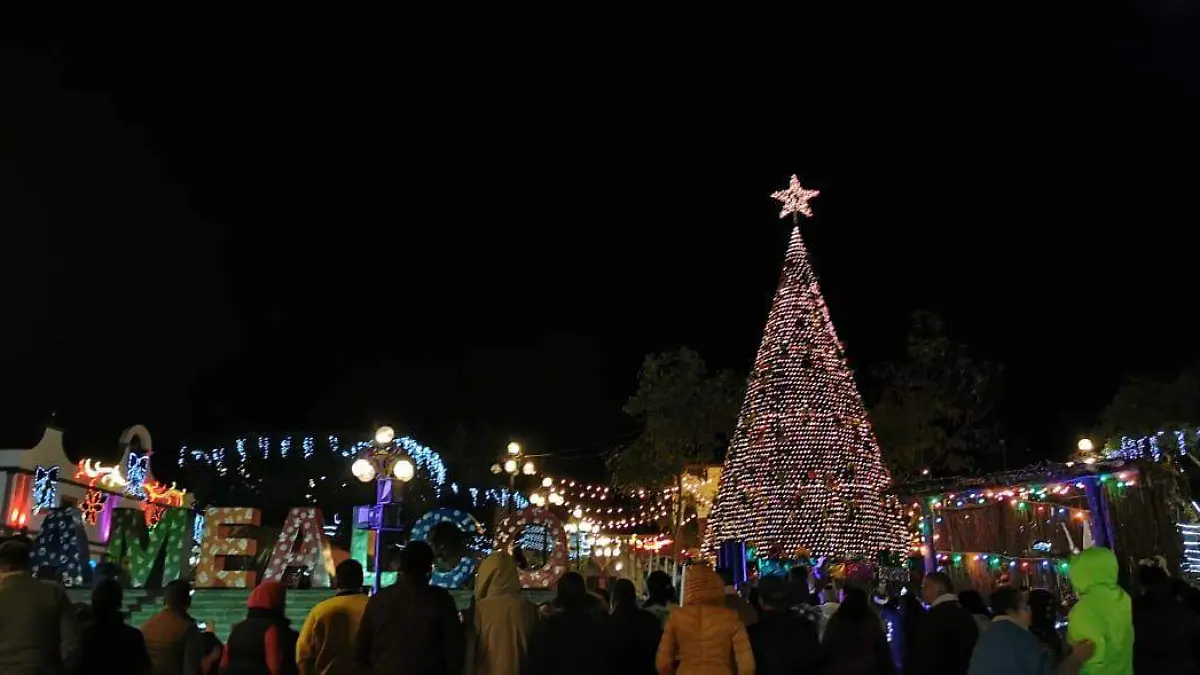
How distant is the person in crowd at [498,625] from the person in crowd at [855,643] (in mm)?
1914

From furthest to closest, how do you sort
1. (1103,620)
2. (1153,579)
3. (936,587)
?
(1153,579) < (936,587) < (1103,620)

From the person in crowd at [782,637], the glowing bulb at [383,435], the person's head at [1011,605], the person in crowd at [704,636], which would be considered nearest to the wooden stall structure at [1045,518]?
the glowing bulb at [383,435]

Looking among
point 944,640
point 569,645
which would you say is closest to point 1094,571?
point 944,640

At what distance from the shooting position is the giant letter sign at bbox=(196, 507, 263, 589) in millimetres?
13266

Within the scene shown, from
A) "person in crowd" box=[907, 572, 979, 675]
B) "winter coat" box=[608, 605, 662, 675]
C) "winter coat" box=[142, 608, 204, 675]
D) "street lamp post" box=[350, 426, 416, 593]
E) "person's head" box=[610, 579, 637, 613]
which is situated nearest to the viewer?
"winter coat" box=[142, 608, 204, 675]

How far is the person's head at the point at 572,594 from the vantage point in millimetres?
6445

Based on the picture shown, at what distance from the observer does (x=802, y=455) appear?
21266 millimetres

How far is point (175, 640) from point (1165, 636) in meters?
6.70

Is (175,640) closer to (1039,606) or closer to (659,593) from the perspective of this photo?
(659,593)

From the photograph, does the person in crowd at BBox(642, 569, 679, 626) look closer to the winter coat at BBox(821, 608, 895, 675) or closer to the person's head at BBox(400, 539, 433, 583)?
the winter coat at BBox(821, 608, 895, 675)

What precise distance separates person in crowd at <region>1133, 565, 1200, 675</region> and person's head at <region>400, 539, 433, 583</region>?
4.86 meters

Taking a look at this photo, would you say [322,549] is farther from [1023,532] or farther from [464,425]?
[464,425]

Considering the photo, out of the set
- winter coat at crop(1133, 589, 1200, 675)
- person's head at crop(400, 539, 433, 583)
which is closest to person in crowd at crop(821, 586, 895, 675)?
winter coat at crop(1133, 589, 1200, 675)

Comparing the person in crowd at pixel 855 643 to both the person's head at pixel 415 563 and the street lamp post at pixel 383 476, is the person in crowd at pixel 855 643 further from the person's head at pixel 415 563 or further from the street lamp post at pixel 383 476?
the street lamp post at pixel 383 476
